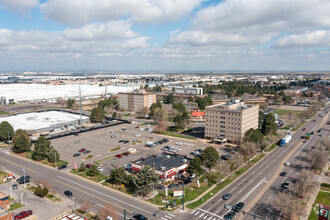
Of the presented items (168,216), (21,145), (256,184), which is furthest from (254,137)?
(21,145)

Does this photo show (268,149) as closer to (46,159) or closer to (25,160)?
(46,159)

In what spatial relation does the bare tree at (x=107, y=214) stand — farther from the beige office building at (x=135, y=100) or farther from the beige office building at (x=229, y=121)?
the beige office building at (x=135, y=100)

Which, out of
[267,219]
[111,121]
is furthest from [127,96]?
[267,219]

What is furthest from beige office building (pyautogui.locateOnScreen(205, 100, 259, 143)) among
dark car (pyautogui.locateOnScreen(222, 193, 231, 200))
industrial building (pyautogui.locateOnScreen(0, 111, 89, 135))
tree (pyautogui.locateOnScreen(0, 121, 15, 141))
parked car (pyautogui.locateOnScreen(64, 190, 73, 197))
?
tree (pyautogui.locateOnScreen(0, 121, 15, 141))

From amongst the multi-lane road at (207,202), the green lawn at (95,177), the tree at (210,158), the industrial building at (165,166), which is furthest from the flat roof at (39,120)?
the tree at (210,158)

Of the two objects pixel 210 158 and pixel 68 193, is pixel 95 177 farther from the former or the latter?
pixel 210 158

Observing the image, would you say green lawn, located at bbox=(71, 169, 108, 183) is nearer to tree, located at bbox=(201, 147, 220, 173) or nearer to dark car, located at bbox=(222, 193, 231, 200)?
tree, located at bbox=(201, 147, 220, 173)
